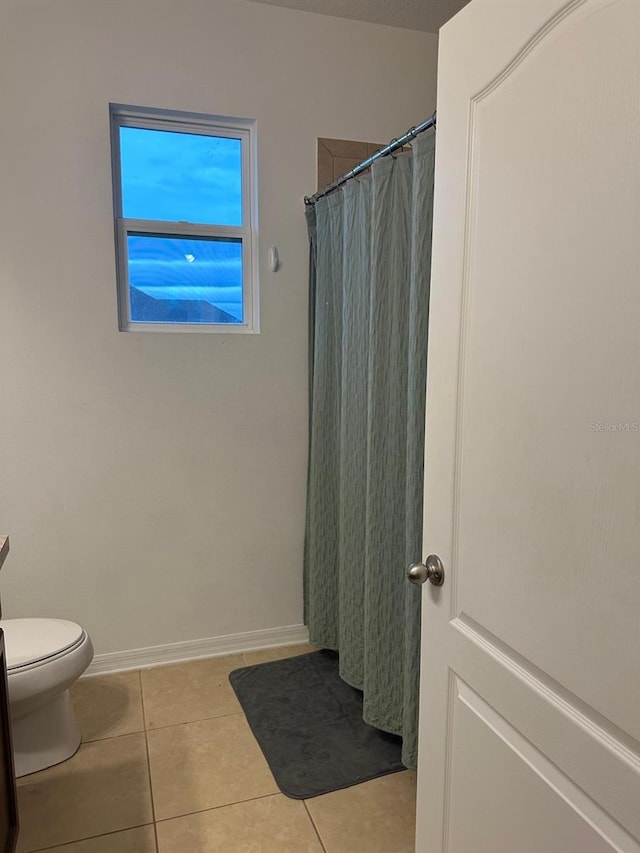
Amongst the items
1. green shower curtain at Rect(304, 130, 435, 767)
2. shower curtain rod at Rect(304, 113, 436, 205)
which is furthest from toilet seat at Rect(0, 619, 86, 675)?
shower curtain rod at Rect(304, 113, 436, 205)

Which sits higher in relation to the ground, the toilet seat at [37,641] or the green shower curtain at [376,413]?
the green shower curtain at [376,413]

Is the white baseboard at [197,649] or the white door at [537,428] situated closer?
the white door at [537,428]

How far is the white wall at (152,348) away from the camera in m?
2.24

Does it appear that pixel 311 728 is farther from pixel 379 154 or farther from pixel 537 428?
pixel 379 154

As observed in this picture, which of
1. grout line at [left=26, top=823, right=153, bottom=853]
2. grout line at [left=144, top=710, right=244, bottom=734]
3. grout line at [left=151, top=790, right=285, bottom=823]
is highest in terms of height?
grout line at [left=144, top=710, right=244, bottom=734]

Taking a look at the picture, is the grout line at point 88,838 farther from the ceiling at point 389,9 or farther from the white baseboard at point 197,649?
the ceiling at point 389,9

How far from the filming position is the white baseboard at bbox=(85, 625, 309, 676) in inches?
100

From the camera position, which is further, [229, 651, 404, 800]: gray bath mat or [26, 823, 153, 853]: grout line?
[229, 651, 404, 800]: gray bath mat

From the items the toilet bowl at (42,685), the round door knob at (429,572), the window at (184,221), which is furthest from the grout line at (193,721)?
the window at (184,221)

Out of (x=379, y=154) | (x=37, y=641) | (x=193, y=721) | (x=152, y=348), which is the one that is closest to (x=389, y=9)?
(x=379, y=154)

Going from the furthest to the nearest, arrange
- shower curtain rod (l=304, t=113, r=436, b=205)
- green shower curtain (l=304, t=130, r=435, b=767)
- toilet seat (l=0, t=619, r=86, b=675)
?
toilet seat (l=0, t=619, r=86, b=675) → green shower curtain (l=304, t=130, r=435, b=767) → shower curtain rod (l=304, t=113, r=436, b=205)

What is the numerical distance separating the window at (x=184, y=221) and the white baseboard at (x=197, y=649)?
1.35 metres

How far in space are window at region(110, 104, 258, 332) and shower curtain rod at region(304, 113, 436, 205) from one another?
289 millimetres

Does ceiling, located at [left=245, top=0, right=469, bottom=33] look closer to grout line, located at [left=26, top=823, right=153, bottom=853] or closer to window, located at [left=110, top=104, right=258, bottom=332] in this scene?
window, located at [left=110, top=104, right=258, bottom=332]
